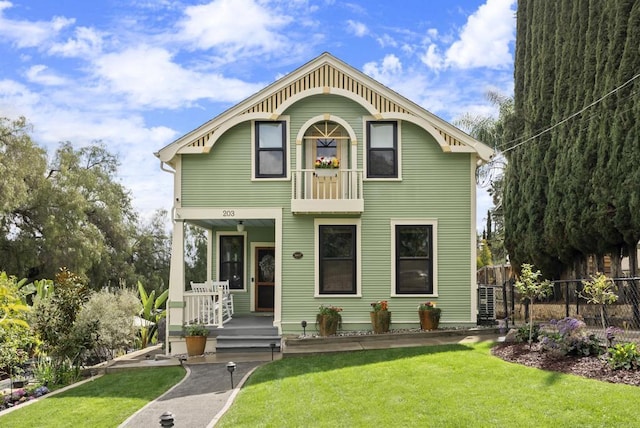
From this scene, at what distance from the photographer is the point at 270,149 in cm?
1527

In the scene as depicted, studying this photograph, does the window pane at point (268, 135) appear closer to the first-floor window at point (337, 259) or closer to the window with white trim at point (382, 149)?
the window with white trim at point (382, 149)

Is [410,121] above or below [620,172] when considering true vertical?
above

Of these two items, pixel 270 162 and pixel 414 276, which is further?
pixel 270 162

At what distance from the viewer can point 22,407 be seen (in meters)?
9.77

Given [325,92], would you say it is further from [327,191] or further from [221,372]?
[221,372]

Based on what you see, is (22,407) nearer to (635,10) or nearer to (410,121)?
(410,121)

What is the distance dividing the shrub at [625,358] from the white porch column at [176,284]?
31.9 feet

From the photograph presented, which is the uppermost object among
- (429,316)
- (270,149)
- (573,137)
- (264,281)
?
(573,137)

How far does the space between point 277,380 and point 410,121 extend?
26.0ft

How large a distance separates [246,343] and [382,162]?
579cm

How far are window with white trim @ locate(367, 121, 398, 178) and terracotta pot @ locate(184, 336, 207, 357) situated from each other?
234 inches

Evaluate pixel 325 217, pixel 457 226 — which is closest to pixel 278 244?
pixel 325 217

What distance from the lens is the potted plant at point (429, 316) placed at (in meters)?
14.5

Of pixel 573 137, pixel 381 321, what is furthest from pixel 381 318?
pixel 573 137
